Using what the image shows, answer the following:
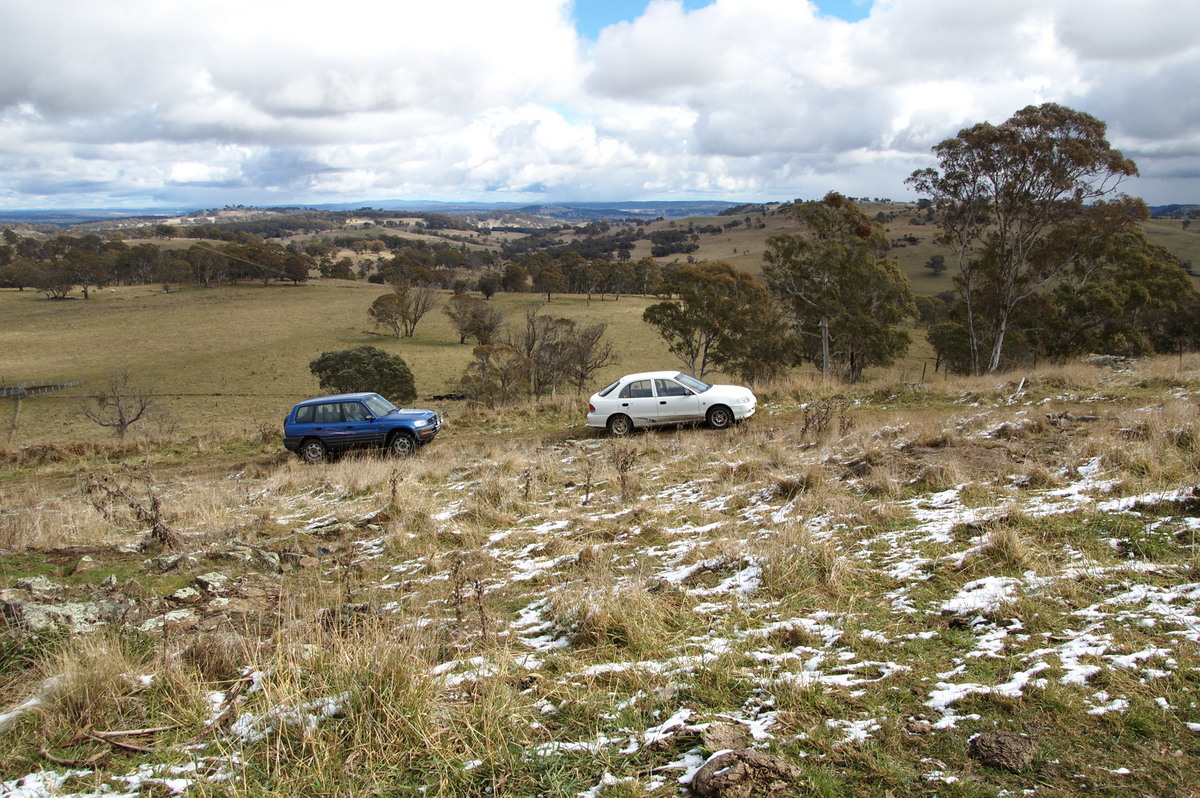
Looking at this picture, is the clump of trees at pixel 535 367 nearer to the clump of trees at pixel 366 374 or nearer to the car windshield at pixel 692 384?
the clump of trees at pixel 366 374

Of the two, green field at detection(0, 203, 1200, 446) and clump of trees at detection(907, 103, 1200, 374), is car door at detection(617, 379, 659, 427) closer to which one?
green field at detection(0, 203, 1200, 446)

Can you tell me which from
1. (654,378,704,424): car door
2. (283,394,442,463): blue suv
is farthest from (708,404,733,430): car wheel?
(283,394,442,463): blue suv

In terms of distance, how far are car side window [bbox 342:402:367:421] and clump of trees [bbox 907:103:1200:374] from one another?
80.9 feet

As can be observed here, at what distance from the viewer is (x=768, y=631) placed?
4457mm

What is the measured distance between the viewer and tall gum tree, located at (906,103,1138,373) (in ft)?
81.3

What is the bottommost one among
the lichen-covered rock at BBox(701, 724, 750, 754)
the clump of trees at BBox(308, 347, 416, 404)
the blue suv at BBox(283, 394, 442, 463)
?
the clump of trees at BBox(308, 347, 416, 404)

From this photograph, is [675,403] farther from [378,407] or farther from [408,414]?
[378,407]

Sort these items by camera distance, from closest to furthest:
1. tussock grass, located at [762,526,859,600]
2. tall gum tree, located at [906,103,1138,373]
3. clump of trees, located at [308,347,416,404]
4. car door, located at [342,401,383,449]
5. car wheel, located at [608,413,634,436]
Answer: tussock grass, located at [762,526,859,600], car wheel, located at [608,413,634,436], car door, located at [342,401,383,449], tall gum tree, located at [906,103,1138,373], clump of trees, located at [308,347,416,404]

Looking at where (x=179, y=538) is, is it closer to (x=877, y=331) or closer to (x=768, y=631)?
(x=768, y=631)

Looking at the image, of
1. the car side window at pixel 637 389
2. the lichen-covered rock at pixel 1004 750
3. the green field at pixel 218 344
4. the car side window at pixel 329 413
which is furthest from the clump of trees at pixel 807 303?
the lichen-covered rock at pixel 1004 750

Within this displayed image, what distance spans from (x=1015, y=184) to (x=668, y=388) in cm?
2073

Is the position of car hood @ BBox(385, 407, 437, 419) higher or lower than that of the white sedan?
lower

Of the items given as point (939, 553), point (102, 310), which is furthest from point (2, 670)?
point (102, 310)

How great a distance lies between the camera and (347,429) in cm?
1507
